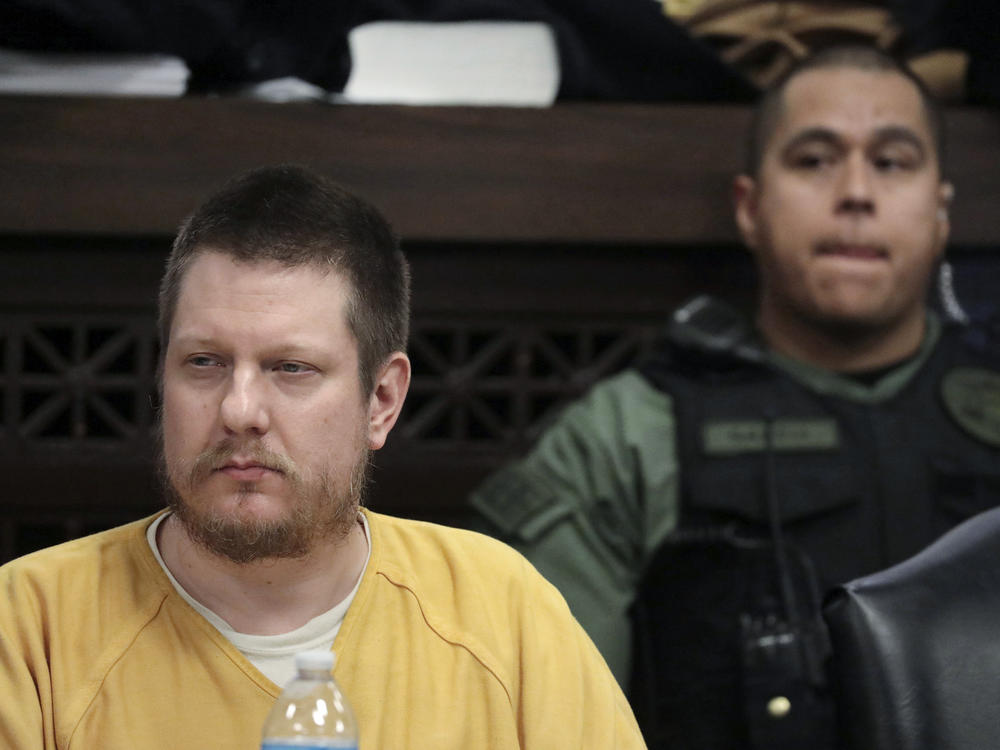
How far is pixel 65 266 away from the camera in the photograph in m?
1.92

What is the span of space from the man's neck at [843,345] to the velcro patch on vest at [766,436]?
0.42 ft

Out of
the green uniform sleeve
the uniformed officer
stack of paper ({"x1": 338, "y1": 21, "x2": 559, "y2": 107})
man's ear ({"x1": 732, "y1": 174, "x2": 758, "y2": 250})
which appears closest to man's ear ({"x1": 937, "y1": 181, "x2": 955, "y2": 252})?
the uniformed officer

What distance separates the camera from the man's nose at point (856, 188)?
1.84 metres

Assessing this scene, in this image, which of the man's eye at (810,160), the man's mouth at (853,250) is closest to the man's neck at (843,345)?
the man's mouth at (853,250)

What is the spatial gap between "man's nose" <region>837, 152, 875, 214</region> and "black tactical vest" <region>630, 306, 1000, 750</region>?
23 centimetres

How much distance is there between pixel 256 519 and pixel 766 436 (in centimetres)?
98

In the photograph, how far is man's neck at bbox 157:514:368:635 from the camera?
1040mm

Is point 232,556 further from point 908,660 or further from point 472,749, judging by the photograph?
point 908,660

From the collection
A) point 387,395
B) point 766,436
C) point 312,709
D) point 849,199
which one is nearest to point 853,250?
point 849,199

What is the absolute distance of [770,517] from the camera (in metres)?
1.77

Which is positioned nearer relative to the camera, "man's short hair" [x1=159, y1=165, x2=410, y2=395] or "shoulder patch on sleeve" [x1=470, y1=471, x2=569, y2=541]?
"man's short hair" [x1=159, y1=165, x2=410, y2=395]

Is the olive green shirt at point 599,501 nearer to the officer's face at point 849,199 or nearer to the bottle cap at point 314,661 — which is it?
the officer's face at point 849,199

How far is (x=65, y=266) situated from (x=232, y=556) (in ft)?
3.39

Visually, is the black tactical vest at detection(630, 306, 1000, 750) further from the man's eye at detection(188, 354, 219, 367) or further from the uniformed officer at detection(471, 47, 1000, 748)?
→ the man's eye at detection(188, 354, 219, 367)
